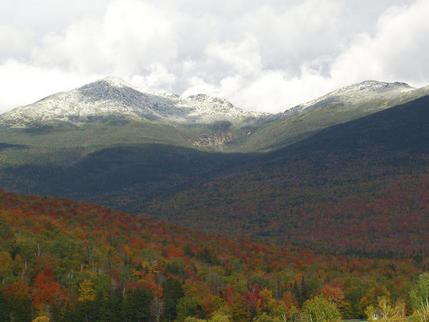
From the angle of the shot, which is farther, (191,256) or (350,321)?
(191,256)

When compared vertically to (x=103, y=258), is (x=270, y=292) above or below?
below

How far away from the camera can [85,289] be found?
118 m

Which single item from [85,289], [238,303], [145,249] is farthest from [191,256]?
[85,289]

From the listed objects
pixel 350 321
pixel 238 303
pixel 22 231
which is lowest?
pixel 350 321

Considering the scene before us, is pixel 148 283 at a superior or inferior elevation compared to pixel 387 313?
inferior

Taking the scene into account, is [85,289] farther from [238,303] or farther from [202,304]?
[238,303]

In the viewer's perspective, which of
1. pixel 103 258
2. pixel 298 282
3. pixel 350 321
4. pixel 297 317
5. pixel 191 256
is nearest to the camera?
pixel 297 317

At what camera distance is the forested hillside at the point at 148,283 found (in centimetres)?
11325

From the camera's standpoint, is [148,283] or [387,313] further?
[148,283]

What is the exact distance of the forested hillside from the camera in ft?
372

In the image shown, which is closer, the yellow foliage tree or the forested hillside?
the yellow foliage tree

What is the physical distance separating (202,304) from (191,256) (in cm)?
6737

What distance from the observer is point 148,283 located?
133 metres

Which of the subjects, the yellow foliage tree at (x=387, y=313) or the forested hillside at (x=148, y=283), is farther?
the forested hillside at (x=148, y=283)
